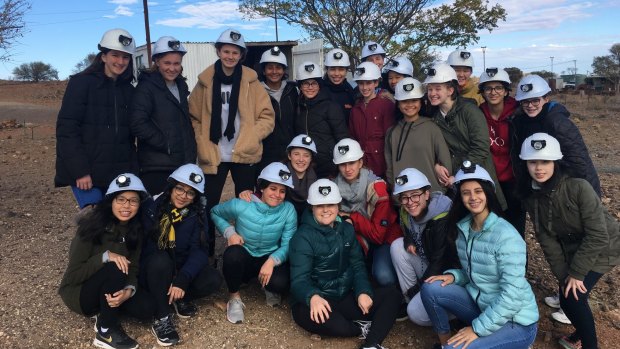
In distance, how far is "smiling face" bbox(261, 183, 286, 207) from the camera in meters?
4.41

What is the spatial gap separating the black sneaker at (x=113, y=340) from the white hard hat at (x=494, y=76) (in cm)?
389

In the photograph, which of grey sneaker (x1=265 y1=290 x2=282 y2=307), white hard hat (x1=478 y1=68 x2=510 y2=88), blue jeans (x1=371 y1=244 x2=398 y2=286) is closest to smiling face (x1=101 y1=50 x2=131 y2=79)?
grey sneaker (x1=265 y1=290 x2=282 y2=307)

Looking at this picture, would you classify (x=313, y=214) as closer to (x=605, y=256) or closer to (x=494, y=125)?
(x=494, y=125)

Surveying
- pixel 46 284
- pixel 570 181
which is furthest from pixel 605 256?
pixel 46 284

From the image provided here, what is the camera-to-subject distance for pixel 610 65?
41469 millimetres

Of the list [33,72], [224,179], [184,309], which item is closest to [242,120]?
[224,179]

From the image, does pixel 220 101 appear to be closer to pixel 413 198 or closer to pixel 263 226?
pixel 263 226

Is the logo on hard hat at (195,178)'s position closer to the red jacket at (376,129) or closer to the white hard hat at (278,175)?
the white hard hat at (278,175)

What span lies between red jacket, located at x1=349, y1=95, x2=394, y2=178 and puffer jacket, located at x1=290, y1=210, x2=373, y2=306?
40.1 inches

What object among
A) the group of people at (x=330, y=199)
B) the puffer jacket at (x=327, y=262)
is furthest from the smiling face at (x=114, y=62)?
the puffer jacket at (x=327, y=262)

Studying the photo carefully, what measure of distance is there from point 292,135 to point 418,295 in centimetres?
229

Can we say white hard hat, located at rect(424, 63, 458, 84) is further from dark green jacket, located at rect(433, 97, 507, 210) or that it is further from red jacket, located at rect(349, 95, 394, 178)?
red jacket, located at rect(349, 95, 394, 178)

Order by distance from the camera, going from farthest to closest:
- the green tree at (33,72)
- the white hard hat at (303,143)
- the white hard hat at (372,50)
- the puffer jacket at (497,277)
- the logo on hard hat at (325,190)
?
the green tree at (33,72) → the white hard hat at (372,50) → the white hard hat at (303,143) → the logo on hard hat at (325,190) → the puffer jacket at (497,277)

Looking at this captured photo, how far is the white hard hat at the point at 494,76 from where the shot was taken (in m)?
4.57
